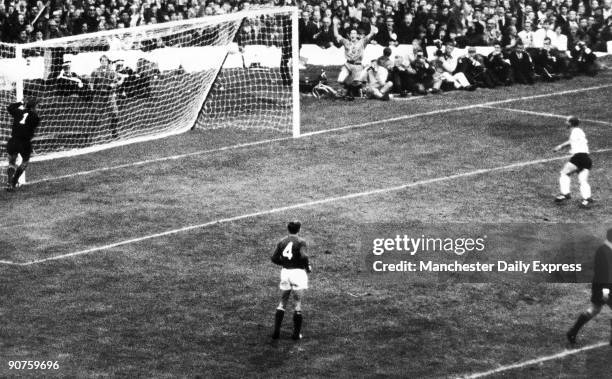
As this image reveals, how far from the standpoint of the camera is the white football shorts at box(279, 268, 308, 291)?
15.3 meters

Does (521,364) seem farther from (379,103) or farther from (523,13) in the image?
(523,13)

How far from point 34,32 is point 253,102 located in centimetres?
711

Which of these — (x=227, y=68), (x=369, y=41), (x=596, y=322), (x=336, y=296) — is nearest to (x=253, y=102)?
(x=227, y=68)

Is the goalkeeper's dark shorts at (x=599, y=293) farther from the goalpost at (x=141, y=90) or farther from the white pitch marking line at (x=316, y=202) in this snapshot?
the goalpost at (x=141, y=90)

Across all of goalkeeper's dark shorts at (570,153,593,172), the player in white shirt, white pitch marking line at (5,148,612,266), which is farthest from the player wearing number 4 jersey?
goalkeeper's dark shorts at (570,153,593,172)

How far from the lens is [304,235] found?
19828 millimetres

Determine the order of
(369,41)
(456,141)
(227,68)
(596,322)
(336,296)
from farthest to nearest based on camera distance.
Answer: (369,41), (227,68), (456,141), (336,296), (596,322)

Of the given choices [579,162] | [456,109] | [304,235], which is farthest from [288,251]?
[456,109]

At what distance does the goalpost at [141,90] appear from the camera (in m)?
26.9

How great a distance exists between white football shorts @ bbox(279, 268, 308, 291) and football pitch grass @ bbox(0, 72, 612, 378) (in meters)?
0.74

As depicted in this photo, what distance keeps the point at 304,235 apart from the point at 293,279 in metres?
4.58

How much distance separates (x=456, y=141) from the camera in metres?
26.2

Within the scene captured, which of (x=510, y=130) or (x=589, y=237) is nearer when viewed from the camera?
(x=589, y=237)

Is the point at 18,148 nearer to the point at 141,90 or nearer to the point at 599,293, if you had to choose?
the point at 141,90
